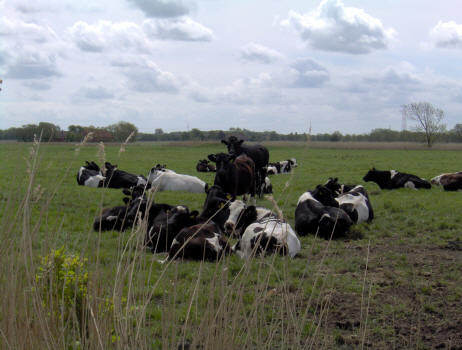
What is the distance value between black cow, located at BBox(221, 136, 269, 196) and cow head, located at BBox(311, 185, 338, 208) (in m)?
4.98

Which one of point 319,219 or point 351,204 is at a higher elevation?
point 351,204

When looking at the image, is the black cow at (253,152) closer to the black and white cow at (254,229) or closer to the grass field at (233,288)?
the grass field at (233,288)

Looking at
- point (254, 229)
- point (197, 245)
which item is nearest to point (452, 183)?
point (254, 229)

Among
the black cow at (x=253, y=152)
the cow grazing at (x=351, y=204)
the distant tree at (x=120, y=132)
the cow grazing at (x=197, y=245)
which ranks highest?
the distant tree at (x=120, y=132)

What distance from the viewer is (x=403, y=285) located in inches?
251

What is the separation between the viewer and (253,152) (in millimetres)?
16625

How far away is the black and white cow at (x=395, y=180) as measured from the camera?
1747cm

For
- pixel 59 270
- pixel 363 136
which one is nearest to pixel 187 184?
pixel 59 270

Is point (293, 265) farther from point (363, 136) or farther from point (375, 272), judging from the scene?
point (363, 136)

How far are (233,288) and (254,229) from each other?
5.14 meters

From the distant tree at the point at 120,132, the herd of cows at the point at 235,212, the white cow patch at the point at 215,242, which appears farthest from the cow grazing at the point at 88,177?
the distant tree at the point at 120,132

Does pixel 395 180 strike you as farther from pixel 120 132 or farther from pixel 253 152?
pixel 120 132

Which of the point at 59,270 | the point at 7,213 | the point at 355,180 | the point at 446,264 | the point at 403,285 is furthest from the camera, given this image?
the point at 355,180

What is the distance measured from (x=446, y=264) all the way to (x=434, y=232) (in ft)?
8.48
